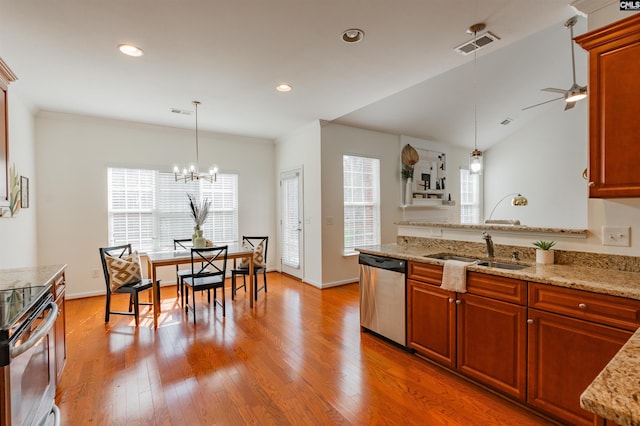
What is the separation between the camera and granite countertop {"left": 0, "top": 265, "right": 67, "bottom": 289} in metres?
1.97

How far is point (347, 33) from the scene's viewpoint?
2.43 meters

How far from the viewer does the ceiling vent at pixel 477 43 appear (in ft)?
8.17

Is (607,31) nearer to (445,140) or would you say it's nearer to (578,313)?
(578,313)

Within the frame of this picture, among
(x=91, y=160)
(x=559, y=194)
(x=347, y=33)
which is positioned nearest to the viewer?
(x=347, y=33)

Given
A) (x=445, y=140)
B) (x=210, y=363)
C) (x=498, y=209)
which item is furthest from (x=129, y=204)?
(x=498, y=209)

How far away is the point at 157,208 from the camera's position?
5027 mm

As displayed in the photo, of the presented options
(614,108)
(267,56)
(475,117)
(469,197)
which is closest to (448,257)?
(614,108)

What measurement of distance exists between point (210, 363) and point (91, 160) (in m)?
3.74

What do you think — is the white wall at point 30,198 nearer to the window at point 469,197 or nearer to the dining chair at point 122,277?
the dining chair at point 122,277

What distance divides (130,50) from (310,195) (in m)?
3.13

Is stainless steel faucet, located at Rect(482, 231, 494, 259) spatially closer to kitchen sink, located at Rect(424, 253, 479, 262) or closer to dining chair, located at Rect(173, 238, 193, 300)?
kitchen sink, located at Rect(424, 253, 479, 262)

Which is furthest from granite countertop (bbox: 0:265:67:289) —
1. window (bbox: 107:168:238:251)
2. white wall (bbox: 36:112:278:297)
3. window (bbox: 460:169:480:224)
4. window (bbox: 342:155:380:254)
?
window (bbox: 460:169:480:224)

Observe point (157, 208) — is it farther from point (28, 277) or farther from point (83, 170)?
point (28, 277)

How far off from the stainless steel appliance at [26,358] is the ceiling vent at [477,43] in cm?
343
